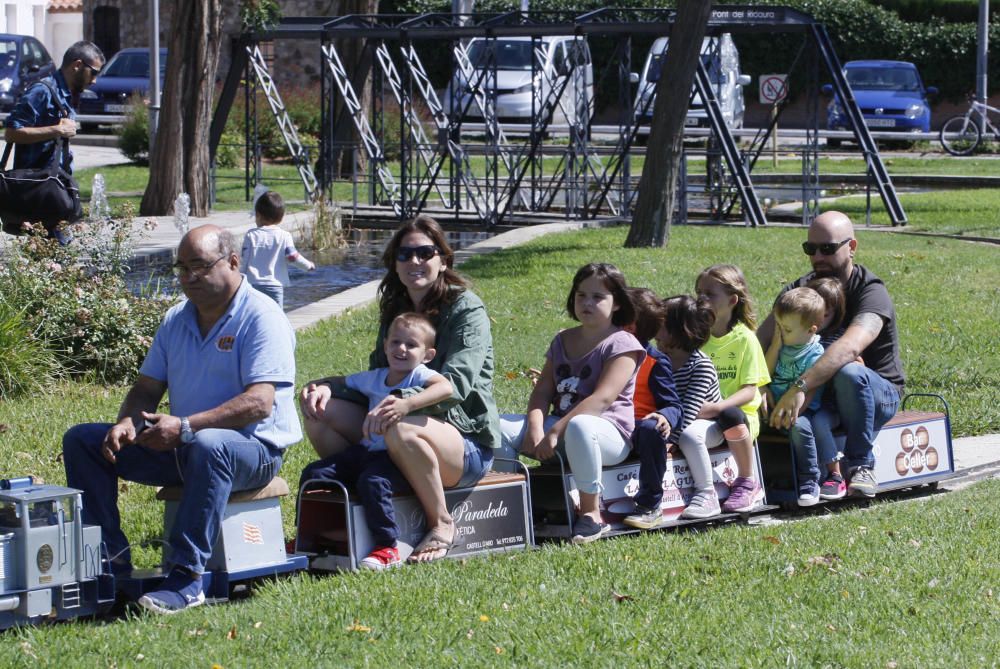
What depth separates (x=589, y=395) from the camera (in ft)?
21.4

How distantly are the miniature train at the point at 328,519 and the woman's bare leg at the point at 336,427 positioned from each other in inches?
9.2

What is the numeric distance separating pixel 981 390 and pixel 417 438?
5.15 meters

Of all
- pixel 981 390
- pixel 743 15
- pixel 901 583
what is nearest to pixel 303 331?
pixel 981 390

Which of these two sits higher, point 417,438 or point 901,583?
point 417,438

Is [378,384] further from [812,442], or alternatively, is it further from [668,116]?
[668,116]

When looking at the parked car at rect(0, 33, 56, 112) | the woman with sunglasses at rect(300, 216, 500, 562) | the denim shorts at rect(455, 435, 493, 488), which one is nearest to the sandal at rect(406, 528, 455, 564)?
the woman with sunglasses at rect(300, 216, 500, 562)

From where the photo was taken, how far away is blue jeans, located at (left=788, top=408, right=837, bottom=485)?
7.07 metres

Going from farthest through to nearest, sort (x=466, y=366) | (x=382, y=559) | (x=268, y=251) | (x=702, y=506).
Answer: (x=268, y=251) < (x=702, y=506) < (x=466, y=366) < (x=382, y=559)

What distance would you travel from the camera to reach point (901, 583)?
5582mm

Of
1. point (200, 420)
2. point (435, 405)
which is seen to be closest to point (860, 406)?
point (435, 405)

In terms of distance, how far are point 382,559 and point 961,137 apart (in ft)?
96.1

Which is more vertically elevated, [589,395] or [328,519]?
[589,395]

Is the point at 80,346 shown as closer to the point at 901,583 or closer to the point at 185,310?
the point at 185,310

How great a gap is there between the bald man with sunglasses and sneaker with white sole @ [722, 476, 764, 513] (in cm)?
36
